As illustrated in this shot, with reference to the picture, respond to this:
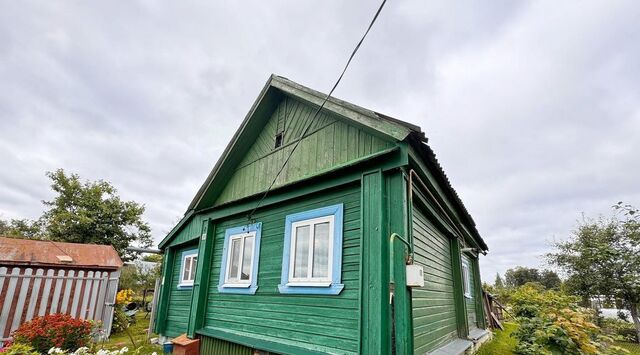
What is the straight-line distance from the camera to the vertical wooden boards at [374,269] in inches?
136

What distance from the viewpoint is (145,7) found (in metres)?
5.48

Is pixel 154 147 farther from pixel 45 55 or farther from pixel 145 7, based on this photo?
pixel 145 7

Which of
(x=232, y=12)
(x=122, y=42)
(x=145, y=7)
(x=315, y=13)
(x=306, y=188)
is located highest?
(x=122, y=42)

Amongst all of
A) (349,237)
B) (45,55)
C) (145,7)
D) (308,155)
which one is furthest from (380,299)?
(45,55)

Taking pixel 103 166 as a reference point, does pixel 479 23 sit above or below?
below

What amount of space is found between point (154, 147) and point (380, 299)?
2963 cm

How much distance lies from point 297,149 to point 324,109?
1.03 m

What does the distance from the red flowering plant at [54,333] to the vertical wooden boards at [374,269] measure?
622cm

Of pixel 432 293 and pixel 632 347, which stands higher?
pixel 432 293

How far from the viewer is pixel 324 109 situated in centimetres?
518

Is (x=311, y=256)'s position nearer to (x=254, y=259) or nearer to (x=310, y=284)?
(x=310, y=284)

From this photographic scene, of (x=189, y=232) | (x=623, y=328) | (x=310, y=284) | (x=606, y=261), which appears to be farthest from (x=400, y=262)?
(x=606, y=261)

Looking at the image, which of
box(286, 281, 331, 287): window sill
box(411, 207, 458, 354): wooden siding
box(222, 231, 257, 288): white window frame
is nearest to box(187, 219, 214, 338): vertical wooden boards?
box(222, 231, 257, 288): white window frame

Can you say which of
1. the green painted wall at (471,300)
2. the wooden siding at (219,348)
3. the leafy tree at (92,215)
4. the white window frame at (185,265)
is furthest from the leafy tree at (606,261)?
the leafy tree at (92,215)
